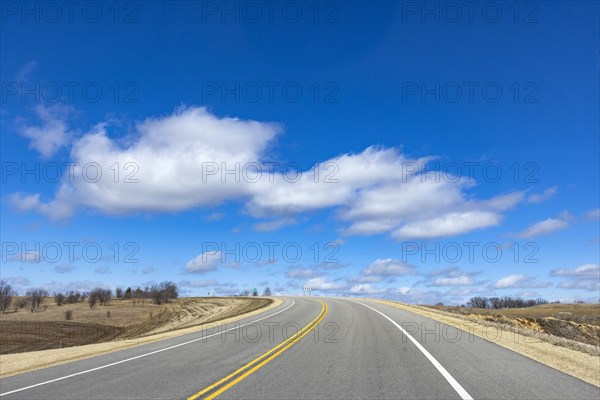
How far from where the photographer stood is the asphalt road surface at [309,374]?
7886 mm

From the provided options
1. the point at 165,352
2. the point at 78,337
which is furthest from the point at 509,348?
the point at 78,337

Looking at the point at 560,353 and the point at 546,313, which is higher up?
the point at 560,353

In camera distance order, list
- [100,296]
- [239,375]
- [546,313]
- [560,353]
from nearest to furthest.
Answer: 1. [239,375]
2. [560,353]
3. [546,313]
4. [100,296]

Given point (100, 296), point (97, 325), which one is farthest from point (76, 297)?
point (97, 325)

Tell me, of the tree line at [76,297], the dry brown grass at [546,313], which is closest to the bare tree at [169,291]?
the tree line at [76,297]

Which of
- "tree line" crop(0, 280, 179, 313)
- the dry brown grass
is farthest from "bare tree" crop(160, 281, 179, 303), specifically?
the dry brown grass

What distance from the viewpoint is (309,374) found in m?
9.51

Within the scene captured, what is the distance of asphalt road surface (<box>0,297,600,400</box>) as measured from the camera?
789 cm

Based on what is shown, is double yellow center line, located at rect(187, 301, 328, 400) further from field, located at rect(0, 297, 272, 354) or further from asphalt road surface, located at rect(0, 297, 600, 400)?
field, located at rect(0, 297, 272, 354)

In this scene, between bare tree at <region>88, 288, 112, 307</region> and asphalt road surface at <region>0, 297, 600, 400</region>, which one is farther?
bare tree at <region>88, 288, 112, 307</region>

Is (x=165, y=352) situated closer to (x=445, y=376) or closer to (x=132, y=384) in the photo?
(x=132, y=384)

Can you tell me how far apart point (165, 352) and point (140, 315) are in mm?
54523

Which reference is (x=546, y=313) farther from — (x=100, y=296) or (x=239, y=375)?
(x=100, y=296)

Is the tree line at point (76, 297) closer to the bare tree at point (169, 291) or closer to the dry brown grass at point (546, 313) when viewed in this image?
the bare tree at point (169, 291)
